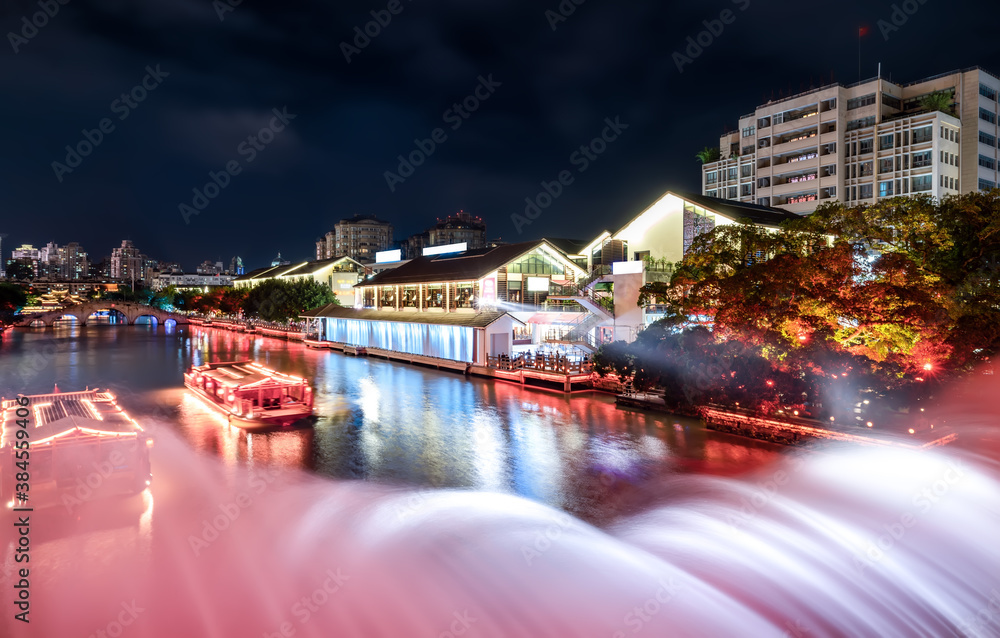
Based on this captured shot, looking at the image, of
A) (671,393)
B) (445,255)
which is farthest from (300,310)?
(671,393)

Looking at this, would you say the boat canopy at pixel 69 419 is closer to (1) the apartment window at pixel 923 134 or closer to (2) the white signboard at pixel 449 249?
(2) the white signboard at pixel 449 249

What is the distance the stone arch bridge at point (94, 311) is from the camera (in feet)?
328

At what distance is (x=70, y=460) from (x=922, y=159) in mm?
76195

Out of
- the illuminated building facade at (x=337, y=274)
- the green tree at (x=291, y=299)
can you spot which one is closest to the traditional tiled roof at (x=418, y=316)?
the green tree at (x=291, y=299)

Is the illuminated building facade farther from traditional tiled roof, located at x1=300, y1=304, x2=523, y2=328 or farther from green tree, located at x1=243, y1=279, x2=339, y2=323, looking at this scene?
traditional tiled roof, located at x1=300, y1=304, x2=523, y2=328

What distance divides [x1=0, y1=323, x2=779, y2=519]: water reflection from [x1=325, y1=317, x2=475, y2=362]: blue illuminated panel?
289 cm

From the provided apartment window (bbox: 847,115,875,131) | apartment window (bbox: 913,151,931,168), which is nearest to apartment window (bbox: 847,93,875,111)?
apartment window (bbox: 847,115,875,131)

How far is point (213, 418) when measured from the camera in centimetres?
2386

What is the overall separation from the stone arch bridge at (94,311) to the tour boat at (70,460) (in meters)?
108

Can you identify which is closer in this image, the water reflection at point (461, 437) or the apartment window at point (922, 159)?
the water reflection at point (461, 437)

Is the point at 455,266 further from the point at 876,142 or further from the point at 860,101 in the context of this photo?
the point at 860,101

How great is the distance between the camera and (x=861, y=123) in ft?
217

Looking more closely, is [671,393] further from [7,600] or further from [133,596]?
[7,600]

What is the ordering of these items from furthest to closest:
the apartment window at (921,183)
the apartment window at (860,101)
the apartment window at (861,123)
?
the apartment window at (860,101) < the apartment window at (861,123) < the apartment window at (921,183)
